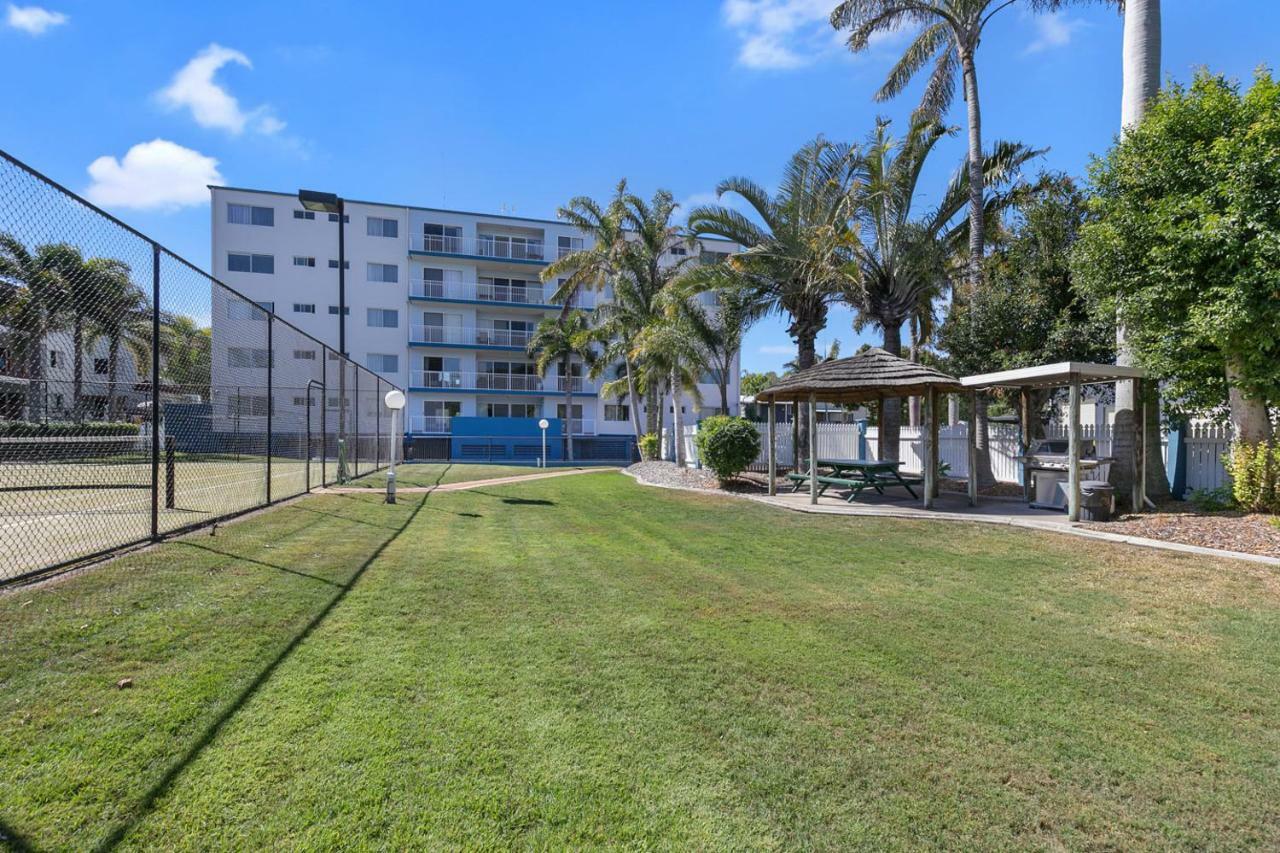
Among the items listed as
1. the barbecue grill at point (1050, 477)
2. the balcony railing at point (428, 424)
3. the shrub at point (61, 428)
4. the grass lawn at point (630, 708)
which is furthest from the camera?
the balcony railing at point (428, 424)

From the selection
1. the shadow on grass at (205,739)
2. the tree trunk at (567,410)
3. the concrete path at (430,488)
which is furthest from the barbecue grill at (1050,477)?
the tree trunk at (567,410)

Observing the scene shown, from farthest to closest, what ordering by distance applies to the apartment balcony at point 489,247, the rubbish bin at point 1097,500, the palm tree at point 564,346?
the apartment balcony at point 489,247, the palm tree at point 564,346, the rubbish bin at point 1097,500

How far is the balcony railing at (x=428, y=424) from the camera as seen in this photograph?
3588 cm

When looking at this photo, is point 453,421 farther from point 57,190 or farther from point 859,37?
point 57,190

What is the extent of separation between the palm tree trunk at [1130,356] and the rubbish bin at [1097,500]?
1.37 metres

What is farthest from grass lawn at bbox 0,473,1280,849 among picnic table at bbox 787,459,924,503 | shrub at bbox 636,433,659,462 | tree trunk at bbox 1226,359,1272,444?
shrub at bbox 636,433,659,462

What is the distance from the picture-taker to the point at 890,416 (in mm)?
16062

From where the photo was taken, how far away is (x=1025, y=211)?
564 inches

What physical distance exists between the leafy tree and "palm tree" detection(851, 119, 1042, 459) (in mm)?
4747

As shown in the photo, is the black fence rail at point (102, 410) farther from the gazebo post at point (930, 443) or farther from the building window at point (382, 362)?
the building window at point (382, 362)

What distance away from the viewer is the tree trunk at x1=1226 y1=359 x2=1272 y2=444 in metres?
9.18

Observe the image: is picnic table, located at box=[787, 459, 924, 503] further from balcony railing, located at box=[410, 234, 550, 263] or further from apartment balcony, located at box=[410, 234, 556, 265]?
balcony railing, located at box=[410, 234, 550, 263]

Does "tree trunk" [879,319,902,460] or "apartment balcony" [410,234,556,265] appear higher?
"apartment balcony" [410,234,556,265]

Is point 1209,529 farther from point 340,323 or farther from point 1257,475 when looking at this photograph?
point 340,323
